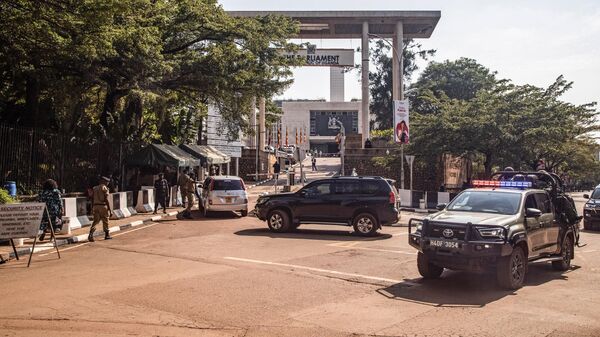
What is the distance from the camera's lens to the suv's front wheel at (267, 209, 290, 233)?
56.6ft

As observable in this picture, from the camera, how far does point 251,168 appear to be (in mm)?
48156

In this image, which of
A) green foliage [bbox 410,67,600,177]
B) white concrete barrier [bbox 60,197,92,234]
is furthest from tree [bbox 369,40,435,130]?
white concrete barrier [bbox 60,197,92,234]

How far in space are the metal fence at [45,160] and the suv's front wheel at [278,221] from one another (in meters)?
8.50

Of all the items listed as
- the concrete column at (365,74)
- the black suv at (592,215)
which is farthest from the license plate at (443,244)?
the concrete column at (365,74)

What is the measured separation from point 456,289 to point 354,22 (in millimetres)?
41127

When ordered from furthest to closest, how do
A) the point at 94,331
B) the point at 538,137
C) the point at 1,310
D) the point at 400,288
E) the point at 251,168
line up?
1. the point at 251,168
2. the point at 538,137
3. the point at 400,288
4. the point at 1,310
5. the point at 94,331

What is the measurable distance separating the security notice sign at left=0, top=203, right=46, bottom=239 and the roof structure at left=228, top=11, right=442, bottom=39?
35.5 m

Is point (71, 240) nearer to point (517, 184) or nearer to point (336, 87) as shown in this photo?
point (517, 184)

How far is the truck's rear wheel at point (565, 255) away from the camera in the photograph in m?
11.4

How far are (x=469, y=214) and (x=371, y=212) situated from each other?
6.70m

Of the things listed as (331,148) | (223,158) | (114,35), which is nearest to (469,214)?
(114,35)

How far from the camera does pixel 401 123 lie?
2739 cm

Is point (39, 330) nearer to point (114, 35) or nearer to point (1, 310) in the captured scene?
point (1, 310)

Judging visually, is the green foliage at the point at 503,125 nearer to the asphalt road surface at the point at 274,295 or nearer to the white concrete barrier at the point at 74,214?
the asphalt road surface at the point at 274,295
